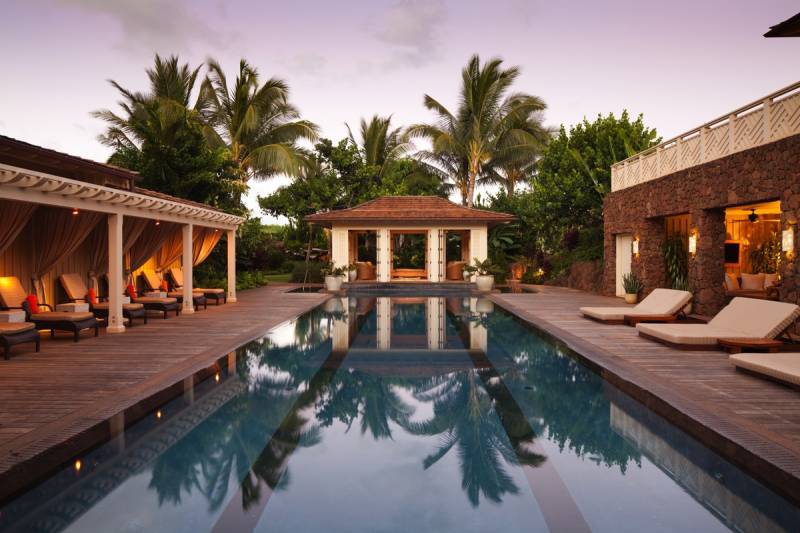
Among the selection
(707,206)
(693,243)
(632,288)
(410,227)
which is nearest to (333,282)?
(410,227)

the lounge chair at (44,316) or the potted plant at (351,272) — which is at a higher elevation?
the potted plant at (351,272)

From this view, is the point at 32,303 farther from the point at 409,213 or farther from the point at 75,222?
the point at 409,213

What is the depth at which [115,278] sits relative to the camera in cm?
951

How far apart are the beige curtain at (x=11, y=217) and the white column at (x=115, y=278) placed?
53.6 inches

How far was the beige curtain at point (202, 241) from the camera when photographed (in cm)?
1564

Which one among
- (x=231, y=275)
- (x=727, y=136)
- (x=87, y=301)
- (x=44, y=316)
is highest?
(x=727, y=136)

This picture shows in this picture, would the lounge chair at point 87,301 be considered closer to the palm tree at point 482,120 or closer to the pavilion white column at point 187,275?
the pavilion white column at point 187,275

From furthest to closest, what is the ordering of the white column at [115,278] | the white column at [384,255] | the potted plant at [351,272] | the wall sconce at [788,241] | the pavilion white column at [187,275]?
the white column at [384,255]
the potted plant at [351,272]
the pavilion white column at [187,275]
the white column at [115,278]
the wall sconce at [788,241]

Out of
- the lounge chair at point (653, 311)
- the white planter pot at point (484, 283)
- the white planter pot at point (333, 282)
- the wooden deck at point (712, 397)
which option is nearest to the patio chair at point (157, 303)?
the white planter pot at point (333, 282)

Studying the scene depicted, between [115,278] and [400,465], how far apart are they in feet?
24.9

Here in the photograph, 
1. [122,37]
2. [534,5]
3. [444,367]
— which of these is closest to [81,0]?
[122,37]

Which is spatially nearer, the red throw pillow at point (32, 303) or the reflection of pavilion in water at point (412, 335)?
the reflection of pavilion in water at point (412, 335)

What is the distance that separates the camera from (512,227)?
26.5m

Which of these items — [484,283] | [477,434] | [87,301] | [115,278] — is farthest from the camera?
[484,283]
